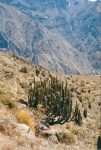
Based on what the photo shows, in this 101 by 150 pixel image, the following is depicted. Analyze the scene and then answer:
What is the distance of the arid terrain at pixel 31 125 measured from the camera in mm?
11914

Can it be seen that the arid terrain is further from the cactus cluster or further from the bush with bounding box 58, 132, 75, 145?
the cactus cluster

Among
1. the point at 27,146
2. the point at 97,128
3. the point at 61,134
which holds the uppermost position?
the point at 27,146

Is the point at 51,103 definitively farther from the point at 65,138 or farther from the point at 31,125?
the point at 31,125

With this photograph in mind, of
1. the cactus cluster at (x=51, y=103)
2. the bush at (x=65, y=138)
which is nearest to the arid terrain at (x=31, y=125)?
the bush at (x=65, y=138)

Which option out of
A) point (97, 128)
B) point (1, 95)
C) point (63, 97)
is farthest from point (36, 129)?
point (97, 128)

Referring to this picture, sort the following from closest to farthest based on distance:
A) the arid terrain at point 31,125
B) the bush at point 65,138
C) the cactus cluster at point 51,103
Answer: the arid terrain at point 31,125
the bush at point 65,138
the cactus cluster at point 51,103

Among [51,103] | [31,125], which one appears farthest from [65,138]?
[51,103]

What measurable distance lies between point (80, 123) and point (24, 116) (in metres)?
13.8

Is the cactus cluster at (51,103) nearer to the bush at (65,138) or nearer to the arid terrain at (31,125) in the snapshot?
the arid terrain at (31,125)

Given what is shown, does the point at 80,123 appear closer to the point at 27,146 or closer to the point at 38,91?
the point at 38,91

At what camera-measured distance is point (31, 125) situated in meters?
15.8

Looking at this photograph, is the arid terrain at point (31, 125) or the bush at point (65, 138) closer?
the arid terrain at point (31, 125)

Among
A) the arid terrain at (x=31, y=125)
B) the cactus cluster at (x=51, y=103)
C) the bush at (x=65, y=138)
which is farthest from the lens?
the cactus cluster at (x=51, y=103)

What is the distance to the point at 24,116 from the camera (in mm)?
A: 15578
